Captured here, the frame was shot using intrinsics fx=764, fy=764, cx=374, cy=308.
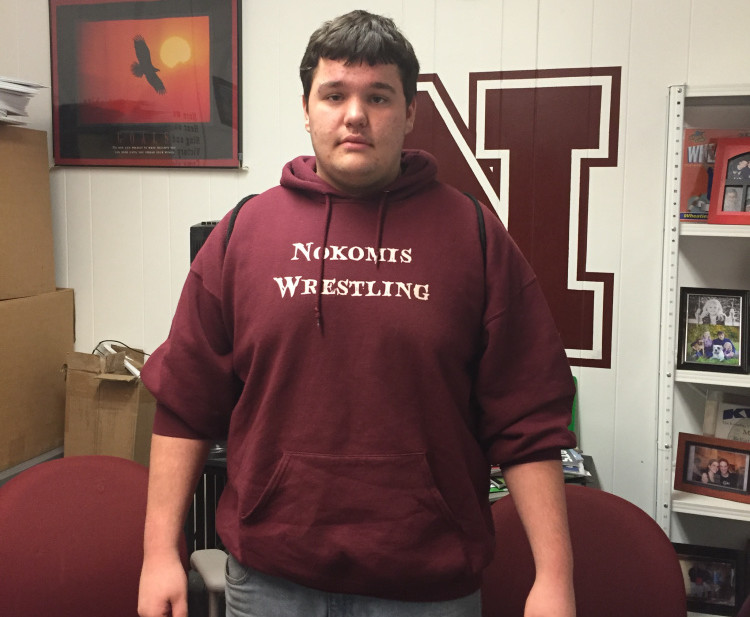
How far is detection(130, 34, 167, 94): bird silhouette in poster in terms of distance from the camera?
7.64 ft

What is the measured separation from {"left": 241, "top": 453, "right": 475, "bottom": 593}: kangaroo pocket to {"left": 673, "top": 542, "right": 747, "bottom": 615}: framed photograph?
1.25 meters

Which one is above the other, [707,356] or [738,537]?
[707,356]

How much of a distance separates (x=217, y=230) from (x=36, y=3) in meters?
1.73

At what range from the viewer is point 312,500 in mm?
1006

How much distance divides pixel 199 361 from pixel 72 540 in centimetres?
52

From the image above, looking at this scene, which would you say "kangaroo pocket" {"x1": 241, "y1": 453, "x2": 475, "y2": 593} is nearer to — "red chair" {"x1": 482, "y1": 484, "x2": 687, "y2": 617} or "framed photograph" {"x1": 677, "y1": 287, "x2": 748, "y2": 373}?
"red chair" {"x1": 482, "y1": 484, "x2": 687, "y2": 617}

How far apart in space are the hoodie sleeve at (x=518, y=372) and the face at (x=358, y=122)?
19 centimetres

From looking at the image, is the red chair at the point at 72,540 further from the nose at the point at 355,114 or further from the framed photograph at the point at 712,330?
the framed photograph at the point at 712,330

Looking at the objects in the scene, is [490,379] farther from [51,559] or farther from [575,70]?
[575,70]

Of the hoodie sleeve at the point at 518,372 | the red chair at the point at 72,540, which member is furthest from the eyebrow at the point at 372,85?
the red chair at the point at 72,540

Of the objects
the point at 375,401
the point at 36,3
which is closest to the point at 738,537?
the point at 375,401

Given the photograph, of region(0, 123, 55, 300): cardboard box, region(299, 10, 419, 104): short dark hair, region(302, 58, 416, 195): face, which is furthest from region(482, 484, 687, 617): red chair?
region(0, 123, 55, 300): cardboard box

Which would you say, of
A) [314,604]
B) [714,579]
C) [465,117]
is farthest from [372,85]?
[714,579]

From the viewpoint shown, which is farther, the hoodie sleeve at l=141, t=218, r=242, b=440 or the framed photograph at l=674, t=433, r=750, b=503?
the framed photograph at l=674, t=433, r=750, b=503
